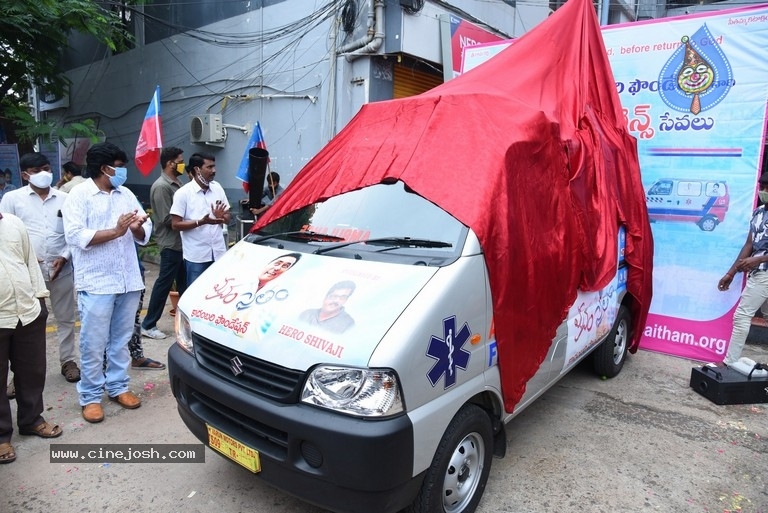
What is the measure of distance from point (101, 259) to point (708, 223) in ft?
18.4

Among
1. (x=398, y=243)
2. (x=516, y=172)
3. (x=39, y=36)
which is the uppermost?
(x=39, y=36)

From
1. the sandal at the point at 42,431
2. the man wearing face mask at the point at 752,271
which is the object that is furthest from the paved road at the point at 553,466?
the man wearing face mask at the point at 752,271

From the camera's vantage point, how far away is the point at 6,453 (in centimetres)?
318

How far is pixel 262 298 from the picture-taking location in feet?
8.42

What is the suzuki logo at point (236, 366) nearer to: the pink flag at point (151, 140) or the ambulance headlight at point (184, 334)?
the ambulance headlight at point (184, 334)

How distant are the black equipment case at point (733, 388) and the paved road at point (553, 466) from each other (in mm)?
81

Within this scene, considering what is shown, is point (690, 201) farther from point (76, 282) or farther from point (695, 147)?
point (76, 282)

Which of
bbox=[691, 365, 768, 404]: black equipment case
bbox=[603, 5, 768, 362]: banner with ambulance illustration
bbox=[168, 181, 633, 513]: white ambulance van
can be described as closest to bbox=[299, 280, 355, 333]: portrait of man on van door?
bbox=[168, 181, 633, 513]: white ambulance van

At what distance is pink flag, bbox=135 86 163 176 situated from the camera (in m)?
6.70

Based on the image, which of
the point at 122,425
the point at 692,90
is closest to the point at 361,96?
the point at 692,90

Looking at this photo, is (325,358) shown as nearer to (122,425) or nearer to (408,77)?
(122,425)

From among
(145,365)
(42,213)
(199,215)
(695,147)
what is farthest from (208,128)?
(695,147)

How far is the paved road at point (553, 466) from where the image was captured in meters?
2.87

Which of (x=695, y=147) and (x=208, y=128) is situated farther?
(x=208, y=128)
